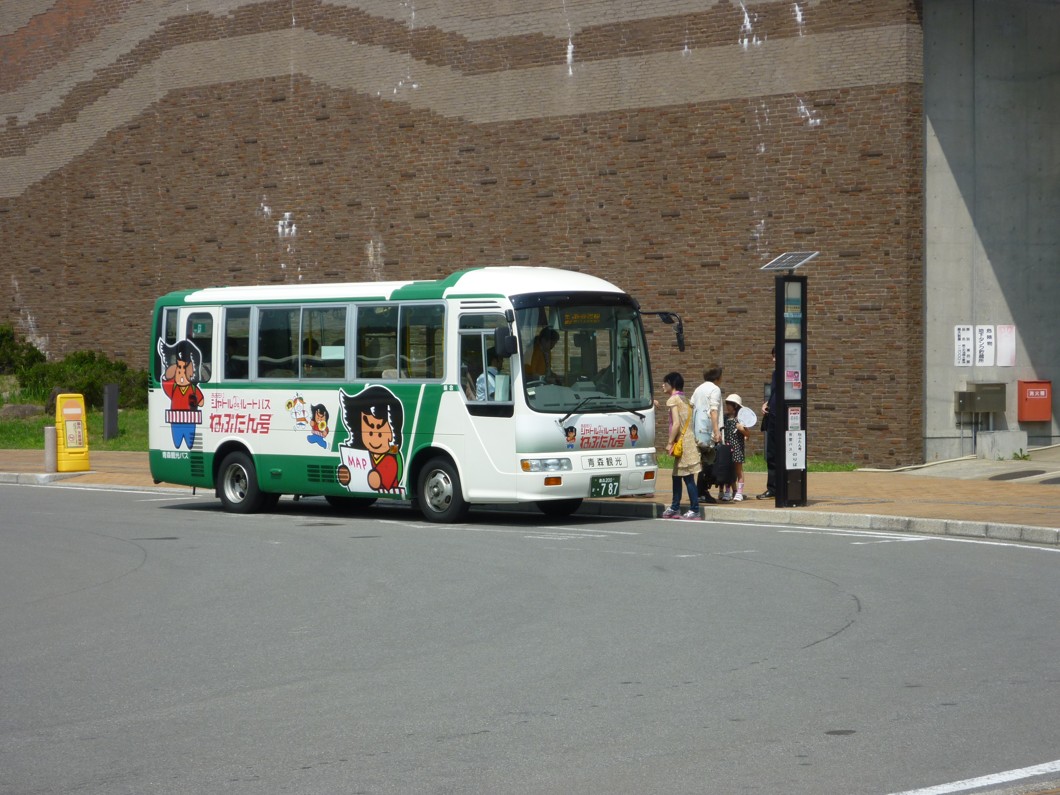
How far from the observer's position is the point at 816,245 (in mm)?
24938

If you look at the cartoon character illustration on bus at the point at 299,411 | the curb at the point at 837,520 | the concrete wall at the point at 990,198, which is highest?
the concrete wall at the point at 990,198

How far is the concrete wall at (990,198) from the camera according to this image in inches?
959

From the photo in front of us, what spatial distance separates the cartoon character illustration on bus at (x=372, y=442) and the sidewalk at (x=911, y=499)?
2831 mm

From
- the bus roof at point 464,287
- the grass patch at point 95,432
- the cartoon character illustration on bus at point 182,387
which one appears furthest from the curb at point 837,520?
the grass patch at point 95,432

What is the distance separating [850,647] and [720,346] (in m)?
17.1

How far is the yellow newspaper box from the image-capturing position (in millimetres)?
27156

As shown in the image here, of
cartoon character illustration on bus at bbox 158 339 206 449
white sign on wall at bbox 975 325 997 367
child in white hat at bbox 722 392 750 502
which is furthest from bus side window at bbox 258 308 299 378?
white sign on wall at bbox 975 325 997 367

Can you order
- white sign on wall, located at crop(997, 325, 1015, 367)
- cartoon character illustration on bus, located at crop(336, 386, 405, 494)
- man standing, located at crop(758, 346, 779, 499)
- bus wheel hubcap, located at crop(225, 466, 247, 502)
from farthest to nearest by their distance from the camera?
white sign on wall, located at crop(997, 325, 1015, 367) → bus wheel hubcap, located at crop(225, 466, 247, 502) → man standing, located at crop(758, 346, 779, 499) → cartoon character illustration on bus, located at crop(336, 386, 405, 494)

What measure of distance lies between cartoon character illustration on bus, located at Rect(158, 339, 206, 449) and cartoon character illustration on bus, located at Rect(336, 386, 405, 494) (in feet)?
9.29

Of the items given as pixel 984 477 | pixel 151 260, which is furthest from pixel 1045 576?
pixel 151 260

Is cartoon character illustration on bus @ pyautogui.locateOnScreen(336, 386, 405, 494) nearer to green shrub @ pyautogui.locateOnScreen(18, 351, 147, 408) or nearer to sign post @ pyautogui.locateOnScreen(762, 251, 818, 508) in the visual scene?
sign post @ pyautogui.locateOnScreen(762, 251, 818, 508)

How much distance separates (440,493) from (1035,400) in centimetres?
1127

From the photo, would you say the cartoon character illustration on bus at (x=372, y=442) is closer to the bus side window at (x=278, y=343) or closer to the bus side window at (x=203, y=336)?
the bus side window at (x=278, y=343)

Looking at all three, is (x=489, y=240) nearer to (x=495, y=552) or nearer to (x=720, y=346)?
(x=720, y=346)
